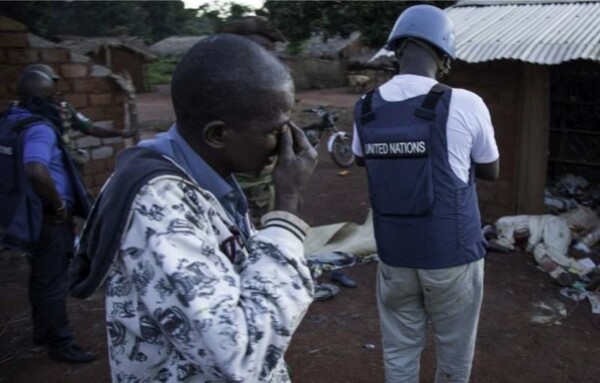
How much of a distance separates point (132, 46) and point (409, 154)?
23985 millimetres

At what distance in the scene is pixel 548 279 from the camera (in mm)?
4965

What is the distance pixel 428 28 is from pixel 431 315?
46.7 inches

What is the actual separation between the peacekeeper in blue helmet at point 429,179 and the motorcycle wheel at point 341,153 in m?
7.48

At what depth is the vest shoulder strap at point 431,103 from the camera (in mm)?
2221

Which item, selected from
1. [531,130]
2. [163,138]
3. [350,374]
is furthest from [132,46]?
[163,138]

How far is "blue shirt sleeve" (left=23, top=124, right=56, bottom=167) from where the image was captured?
3.14 meters

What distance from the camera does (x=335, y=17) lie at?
34.7 ft

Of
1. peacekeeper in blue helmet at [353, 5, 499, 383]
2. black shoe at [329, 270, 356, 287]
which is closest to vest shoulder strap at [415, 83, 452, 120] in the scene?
peacekeeper in blue helmet at [353, 5, 499, 383]

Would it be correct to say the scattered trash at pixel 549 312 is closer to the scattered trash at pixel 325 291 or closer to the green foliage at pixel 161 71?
the scattered trash at pixel 325 291

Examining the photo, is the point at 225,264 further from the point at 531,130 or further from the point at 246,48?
the point at 531,130

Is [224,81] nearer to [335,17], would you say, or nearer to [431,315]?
[431,315]

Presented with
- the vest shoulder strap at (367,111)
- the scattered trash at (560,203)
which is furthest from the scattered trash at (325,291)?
the scattered trash at (560,203)

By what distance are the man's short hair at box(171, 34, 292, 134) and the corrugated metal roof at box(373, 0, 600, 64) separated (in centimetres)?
444

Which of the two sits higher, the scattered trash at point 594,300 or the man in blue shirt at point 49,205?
the man in blue shirt at point 49,205
